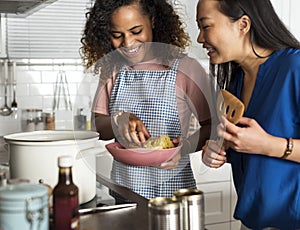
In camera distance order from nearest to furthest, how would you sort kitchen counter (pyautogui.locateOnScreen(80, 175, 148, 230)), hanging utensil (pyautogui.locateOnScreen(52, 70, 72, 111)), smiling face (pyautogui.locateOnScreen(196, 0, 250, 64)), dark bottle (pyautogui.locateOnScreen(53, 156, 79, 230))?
dark bottle (pyautogui.locateOnScreen(53, 156, 79, 230))
kitchen counter (pyautogui.locateOnScreen(80, 175, 148, 230))
smiling face (pyautogui.locateOnScreen(196, 0, 250, 64))
hanging utensil (pyautogui.locateOnScreen(52, 70, 72, 111))

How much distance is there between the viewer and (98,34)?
1791 millimetres

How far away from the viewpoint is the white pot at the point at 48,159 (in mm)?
1178

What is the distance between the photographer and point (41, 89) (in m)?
3.13

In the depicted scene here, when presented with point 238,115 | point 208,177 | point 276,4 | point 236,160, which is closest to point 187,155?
point 236,160

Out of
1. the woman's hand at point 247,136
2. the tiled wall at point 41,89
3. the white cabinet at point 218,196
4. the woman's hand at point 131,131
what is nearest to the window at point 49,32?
the tiled wall at point 41,89

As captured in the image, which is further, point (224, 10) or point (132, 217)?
point (224, 10)

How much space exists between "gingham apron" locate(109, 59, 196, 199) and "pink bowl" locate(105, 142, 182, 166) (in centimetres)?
20

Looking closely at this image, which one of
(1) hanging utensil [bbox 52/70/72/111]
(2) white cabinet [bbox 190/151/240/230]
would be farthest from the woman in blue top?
(1) hanging utensil [bbox 52/70/72/111]

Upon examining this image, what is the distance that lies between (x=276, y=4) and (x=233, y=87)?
1800 millimetres

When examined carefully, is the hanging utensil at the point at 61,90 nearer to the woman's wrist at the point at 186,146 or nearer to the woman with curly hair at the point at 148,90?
the woman with curly hair at the point at 148,90

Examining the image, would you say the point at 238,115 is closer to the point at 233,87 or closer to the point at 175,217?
the point at 233,87

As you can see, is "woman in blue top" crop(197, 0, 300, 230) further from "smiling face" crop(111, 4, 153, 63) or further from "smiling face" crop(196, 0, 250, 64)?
"smiling face" crop(111, 4, 153, 63)

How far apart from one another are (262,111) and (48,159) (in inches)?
23.8

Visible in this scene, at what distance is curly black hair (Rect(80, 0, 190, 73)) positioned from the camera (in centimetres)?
170
